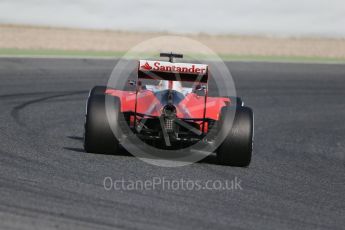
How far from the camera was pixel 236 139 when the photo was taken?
11125 millimetres

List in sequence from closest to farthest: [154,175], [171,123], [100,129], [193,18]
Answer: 1. [154,175]
2. [100,129]
3. [171,123]
4. [193,18]

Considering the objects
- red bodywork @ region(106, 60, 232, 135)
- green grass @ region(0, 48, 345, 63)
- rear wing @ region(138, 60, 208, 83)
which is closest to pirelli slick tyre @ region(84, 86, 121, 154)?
red bodywork @ region(106, 60, 232, 135)

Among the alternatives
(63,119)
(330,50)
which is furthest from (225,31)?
(63,119)

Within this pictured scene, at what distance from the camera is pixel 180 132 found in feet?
36.9

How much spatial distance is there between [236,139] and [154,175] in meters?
1.49

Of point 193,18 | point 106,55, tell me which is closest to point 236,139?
point 106,55

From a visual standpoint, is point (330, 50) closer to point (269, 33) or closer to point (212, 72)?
point (269, 33)

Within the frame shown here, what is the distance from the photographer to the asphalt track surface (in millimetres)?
7746

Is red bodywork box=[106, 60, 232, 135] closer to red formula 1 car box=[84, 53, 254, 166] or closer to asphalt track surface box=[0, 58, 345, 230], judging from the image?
red formula 1 car box=[84, 53, 254, 166]

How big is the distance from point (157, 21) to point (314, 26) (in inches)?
258

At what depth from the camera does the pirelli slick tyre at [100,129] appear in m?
11.0

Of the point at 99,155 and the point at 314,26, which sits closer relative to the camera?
the point at 99,155

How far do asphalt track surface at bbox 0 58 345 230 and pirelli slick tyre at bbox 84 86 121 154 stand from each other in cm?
12

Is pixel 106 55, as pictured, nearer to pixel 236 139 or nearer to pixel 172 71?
pixel 172 71
